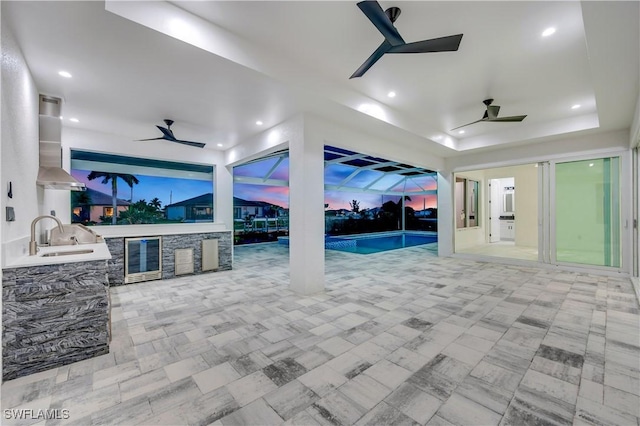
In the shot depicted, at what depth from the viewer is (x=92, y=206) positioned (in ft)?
17.6

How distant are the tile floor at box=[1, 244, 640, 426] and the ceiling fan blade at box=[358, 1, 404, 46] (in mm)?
2849

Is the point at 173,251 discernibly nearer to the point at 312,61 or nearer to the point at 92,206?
the point at 92,206

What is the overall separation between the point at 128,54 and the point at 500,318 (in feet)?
16.8

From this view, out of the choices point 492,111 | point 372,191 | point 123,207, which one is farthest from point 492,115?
point 372,191

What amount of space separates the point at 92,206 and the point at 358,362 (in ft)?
19.8

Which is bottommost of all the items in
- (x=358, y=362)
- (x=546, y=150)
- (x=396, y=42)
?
(x=358, y=362)

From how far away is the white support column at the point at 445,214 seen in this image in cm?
757

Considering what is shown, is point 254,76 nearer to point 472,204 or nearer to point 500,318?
point 500,318

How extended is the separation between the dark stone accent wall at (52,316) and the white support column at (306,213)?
2452 millimetres

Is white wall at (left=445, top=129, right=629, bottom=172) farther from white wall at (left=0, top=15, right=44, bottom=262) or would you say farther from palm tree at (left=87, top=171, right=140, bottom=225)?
palm tree at (left=87, top=171, right=140, bottom=225)

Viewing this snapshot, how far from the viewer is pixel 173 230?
19.2 feet

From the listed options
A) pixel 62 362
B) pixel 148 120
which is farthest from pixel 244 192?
pixel 62 362

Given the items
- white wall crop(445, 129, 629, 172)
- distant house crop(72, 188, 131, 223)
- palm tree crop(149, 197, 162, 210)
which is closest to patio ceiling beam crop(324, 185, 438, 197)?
white wall crop(445, 129, 629, 172)

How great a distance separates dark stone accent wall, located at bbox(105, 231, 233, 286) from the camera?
4.80 meters
